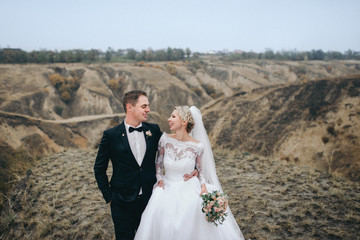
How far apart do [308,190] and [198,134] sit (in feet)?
13.1

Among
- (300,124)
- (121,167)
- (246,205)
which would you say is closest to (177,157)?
(121,167)

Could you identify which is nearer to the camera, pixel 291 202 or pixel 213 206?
pixel 213 206

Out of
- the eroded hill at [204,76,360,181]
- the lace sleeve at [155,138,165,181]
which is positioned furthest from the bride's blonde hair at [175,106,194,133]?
the eroded hill at [204,76,360,181]

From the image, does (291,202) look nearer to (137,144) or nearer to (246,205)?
(246,205)

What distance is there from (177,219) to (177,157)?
80 cm

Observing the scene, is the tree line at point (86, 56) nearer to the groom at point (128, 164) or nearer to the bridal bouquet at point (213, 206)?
the groom at point (128, 164)

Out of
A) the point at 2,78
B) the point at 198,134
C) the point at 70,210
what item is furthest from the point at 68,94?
the point at 198,134

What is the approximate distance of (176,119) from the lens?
311cm

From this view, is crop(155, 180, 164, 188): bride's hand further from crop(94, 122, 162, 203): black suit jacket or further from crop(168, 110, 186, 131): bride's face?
crop(168, 110, 186, 131): bride's face

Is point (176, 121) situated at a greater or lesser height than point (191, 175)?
greater

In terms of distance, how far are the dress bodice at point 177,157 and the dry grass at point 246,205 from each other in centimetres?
205

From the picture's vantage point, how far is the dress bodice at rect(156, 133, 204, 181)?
122 inches

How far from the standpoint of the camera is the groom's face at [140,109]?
2.84 m

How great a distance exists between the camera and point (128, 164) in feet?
9.33
